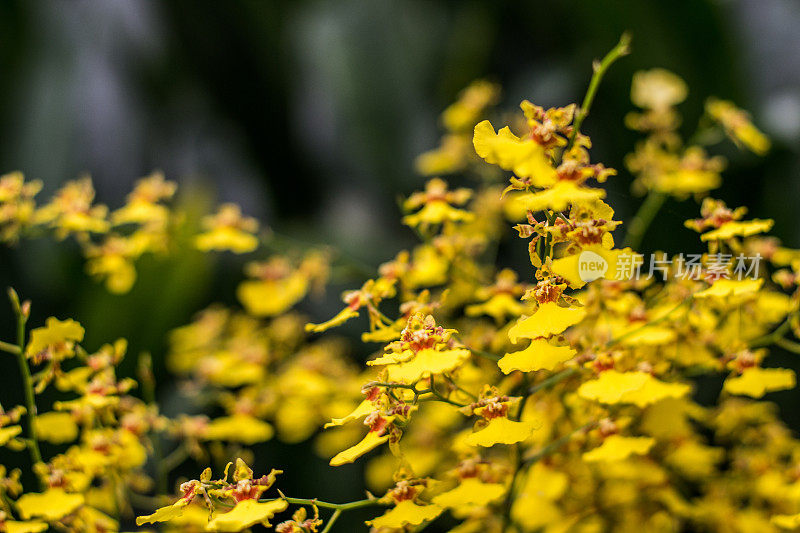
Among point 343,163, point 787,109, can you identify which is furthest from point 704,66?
point 343,163

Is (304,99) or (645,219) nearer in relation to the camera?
(645,219)

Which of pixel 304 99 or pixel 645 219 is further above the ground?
pixel 304 99

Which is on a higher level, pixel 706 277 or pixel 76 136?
pixel 76 136

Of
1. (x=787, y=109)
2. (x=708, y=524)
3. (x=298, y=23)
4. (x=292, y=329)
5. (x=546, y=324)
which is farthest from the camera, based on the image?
(x=298, y=23)

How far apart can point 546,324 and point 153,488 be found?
0.59 meters

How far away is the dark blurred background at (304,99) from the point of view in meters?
0.95

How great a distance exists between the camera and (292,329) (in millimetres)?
805

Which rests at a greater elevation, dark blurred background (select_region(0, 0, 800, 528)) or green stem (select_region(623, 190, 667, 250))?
dark blurred background (select_region(0, 0, 800, 528))

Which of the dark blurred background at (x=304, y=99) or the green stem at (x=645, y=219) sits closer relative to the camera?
the green stem at (x=645, y=219)

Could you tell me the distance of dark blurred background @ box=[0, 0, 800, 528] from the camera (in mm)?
948

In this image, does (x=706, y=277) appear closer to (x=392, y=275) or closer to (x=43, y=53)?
(x=392, y=275)

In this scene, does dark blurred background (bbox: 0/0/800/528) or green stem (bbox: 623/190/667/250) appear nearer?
green stem (bbox: 623/190/667/250)

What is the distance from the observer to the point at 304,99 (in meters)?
1.55

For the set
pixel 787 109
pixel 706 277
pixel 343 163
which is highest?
pixel 343 163
